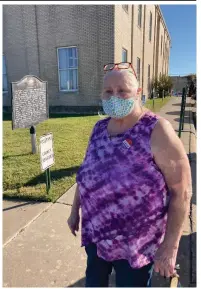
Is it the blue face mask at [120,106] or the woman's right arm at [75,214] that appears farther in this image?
the woman's right arm at [75,214]

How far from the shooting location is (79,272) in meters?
2.66

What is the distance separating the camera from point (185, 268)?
268 cm

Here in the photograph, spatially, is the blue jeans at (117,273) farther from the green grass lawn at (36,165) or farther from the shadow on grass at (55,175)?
the shadow on grass at (55,175)

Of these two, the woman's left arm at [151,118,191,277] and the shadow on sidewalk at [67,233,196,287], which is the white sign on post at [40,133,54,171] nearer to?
the shadow on sidewalk at [67,233,196,287]

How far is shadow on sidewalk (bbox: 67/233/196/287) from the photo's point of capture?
8.21 ft

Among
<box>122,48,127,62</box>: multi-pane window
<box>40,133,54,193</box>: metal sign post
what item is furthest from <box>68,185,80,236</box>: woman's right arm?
<box>122,48,127,62</box>: multi-pane window

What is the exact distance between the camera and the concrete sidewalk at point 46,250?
257 centimetres

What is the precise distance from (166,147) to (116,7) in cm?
1355

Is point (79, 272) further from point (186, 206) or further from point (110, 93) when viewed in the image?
point (110, 93)

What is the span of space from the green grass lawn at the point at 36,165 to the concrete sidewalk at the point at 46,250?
0.46 metres

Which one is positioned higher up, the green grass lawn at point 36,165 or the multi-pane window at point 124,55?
the multi-pane window at point 124,55

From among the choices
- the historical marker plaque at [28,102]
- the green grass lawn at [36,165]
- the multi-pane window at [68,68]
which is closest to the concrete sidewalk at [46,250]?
the green grass lawn at [36,165]

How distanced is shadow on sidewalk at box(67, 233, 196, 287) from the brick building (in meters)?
11.1

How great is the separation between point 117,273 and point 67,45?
14.2 meters
